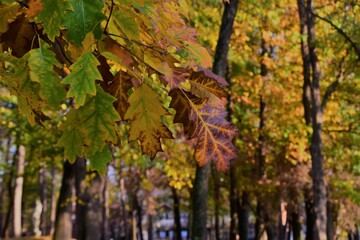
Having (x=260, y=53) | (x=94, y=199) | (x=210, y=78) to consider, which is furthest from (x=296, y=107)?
(x=210, y=78)

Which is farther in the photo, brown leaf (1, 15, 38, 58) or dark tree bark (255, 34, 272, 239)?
dark tree bark (255, 34, 272, 239)

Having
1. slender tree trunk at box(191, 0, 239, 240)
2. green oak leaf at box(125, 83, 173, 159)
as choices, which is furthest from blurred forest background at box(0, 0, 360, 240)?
green oak leaf at box(125, 83, 173, 159)

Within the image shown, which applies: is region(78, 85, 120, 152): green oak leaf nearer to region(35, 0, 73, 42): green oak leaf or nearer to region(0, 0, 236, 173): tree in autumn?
region(0, 0, 236, 173): tree in autumn

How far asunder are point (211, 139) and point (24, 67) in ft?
2.30

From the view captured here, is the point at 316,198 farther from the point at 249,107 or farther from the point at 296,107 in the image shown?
the point at 249,107

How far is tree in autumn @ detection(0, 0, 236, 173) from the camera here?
1.50 m

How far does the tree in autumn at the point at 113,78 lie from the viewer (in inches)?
59.2

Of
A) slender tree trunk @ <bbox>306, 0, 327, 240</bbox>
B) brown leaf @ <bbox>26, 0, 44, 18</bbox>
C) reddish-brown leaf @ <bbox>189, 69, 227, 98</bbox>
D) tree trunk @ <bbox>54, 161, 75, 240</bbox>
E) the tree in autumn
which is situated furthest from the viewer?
tree trunk @ <bbox>54, 161, 75, 240</bbox>

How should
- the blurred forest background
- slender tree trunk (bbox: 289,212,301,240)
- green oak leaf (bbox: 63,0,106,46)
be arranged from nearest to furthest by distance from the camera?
green oak leaf (bbox: 63,0,106,46), the blurred forest background, slender tree trunk (bbox: 289,212,301,240)

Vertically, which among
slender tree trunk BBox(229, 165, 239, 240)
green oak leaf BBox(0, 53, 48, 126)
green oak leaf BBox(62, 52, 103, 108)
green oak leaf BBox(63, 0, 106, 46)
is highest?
slender tree trunk BBox(229, 165, 239, 240)

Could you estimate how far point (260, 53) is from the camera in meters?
23.5

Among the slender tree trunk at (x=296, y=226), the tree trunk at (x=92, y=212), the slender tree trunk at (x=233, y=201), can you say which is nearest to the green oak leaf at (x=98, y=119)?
the tree trunk at (x=92, y=212)

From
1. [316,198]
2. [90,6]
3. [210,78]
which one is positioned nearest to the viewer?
[90,6]

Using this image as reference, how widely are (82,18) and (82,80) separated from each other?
0.18m
